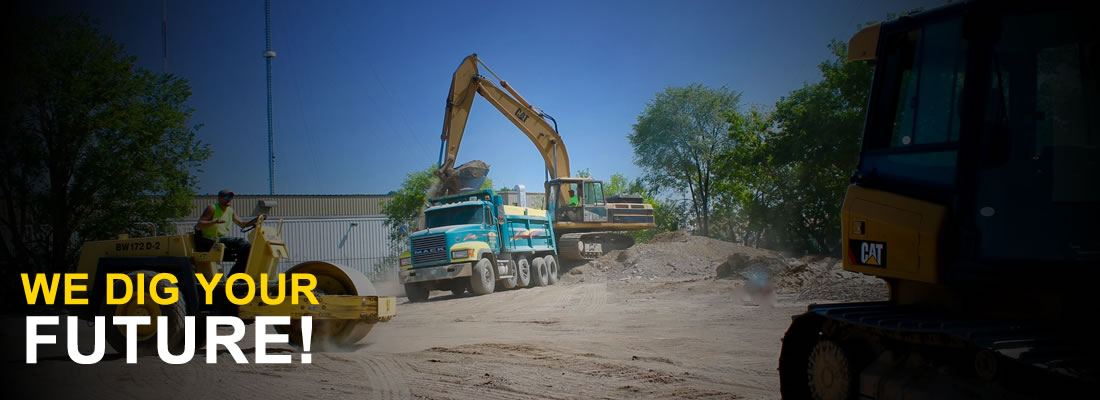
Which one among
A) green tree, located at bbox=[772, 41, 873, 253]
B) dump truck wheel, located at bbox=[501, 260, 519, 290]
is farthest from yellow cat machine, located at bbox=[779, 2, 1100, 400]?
green tree, located at bbox=[772, 41, 873, 253]

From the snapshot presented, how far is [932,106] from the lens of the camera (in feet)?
14.5

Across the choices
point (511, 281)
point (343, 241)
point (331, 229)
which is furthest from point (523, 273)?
point (331, 229)

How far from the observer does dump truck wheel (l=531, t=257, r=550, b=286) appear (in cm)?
2328

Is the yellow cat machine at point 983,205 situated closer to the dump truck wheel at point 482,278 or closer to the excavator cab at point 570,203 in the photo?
the dump truck wheel at point 482,278

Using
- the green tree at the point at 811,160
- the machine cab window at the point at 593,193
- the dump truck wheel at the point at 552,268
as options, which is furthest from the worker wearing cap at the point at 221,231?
the green tree at the point at 811,160

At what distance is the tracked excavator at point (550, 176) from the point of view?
2448 centimetres

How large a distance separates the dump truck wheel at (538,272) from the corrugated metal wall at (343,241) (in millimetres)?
17389

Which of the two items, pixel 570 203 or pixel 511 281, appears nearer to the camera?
pixel 511 281

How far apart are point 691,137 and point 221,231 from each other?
116 feet

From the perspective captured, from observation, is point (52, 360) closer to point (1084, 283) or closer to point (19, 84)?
point (1084, 283)

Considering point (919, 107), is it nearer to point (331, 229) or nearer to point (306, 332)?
point (306, 332)

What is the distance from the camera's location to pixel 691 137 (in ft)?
140

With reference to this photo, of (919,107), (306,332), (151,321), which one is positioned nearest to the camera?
(919,107)

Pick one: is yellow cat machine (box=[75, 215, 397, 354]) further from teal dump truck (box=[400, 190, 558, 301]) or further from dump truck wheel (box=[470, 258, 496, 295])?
dump truck wheel (box=[470, 258, 496, 295])
